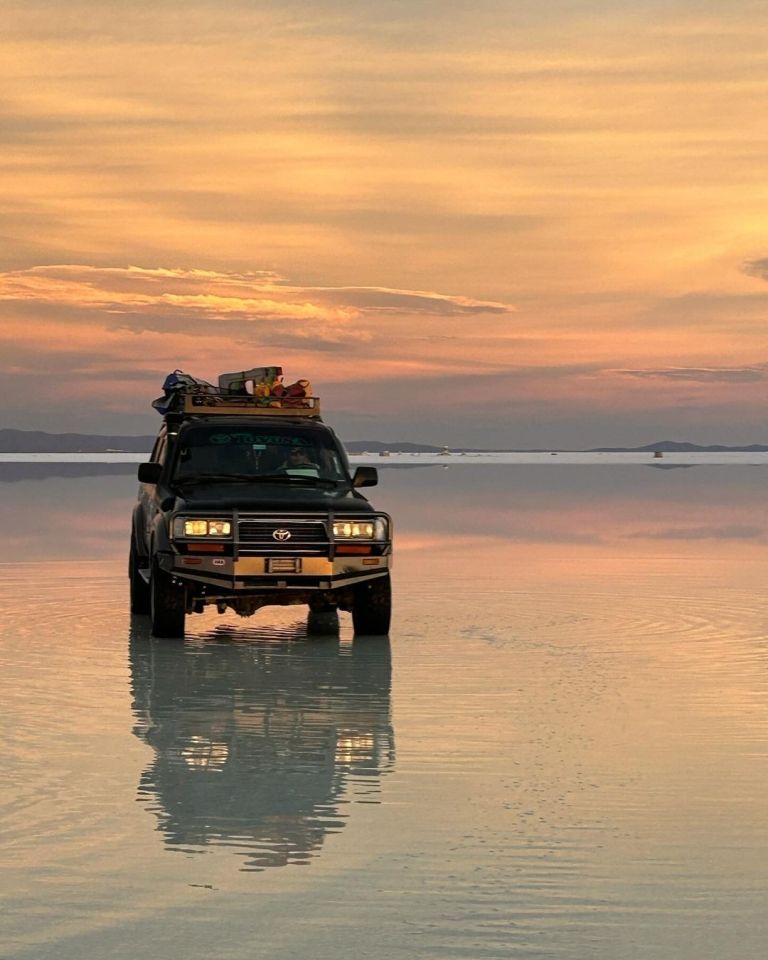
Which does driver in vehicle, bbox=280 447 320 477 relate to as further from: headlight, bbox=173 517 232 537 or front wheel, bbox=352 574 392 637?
headlight, bbox=173 517 232 537

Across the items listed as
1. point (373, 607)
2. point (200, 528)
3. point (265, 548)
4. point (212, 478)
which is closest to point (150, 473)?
point (212, 478)

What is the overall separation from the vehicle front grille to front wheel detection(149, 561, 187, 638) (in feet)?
2.51

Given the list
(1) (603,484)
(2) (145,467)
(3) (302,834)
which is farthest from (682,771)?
(1) (603,484)

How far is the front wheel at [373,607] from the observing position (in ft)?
53.1

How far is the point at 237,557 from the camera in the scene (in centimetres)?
1577

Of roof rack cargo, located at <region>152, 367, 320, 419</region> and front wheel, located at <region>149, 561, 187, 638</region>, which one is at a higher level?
roof rack cargo, located at <region>152, 367, 320, 419</region>

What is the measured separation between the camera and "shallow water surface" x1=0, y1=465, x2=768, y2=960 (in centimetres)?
652

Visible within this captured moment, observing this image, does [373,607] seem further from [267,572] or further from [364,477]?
[364,477]

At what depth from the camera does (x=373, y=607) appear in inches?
637

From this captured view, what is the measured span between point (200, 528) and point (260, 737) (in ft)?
17.5

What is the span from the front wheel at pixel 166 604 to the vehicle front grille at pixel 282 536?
76 centimetres

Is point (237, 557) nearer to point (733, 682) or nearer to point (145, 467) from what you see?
point (145, 467)

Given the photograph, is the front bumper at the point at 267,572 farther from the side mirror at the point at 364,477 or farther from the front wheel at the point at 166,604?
the side mirror at the point at 364,477

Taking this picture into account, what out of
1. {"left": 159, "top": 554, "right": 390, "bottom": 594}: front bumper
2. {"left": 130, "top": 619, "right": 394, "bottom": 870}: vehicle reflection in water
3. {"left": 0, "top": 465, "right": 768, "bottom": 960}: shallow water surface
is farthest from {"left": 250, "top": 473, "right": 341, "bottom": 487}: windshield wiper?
{"left": 130, "top": 619, "right": 394, "bottom": 870}: vehicle reflection in water
